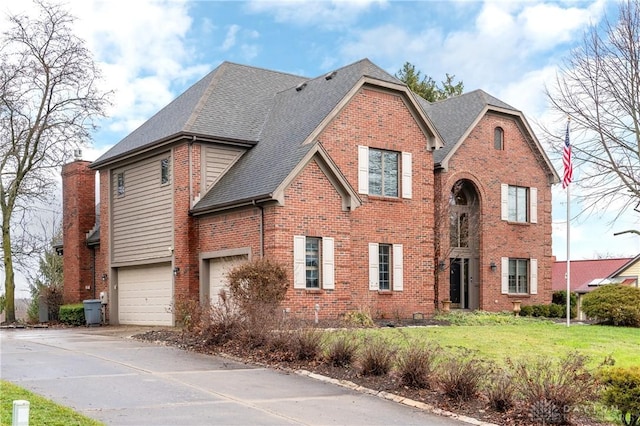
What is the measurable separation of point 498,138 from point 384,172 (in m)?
7.68

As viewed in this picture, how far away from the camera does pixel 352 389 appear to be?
37.6ft

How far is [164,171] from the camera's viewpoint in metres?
24.4

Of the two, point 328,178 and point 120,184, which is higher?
point 120,184

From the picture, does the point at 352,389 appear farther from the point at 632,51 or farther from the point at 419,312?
the point at 632,51

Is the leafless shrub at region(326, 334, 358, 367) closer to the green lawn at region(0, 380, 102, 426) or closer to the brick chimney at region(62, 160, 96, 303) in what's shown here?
the green lawn at region(0, 380, 102, 426)

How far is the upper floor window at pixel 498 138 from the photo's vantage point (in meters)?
29.6

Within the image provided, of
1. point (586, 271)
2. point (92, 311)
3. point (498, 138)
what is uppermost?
point (498, 138)

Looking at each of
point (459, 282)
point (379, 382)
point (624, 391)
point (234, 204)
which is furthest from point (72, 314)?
point (624, 391)

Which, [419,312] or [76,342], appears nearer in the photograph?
[76,342]

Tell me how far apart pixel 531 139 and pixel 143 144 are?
1597 centimetres

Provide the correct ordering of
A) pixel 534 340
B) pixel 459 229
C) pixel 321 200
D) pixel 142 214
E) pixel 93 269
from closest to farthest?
pixel 534 340 < pixel 321 200 < pixel 142 214 < pixel 459 229 < pixel 93 269

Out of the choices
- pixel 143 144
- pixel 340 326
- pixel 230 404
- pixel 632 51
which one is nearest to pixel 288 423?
pixel 230 404

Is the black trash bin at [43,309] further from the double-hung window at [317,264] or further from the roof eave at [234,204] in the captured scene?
Answer: the double-hung window at [317,264]

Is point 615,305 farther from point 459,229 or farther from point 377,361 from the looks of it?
point 377,361
